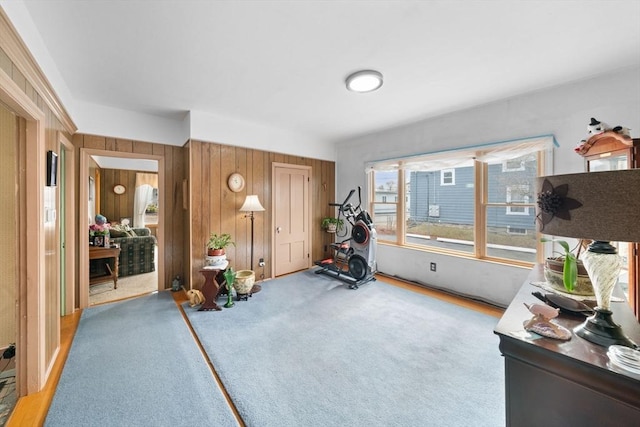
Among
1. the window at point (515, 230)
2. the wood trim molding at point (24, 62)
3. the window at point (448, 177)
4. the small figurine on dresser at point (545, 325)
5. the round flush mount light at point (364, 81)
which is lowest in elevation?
the small figurine on dresser at point (545, 325)

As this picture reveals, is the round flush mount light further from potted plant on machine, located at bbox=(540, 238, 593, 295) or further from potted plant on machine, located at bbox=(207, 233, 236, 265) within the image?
potted plant on machine, located at bbox=(207, 233, 236, 265)

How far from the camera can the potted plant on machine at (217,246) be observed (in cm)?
342

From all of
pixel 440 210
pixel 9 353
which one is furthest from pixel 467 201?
pixel 9 353

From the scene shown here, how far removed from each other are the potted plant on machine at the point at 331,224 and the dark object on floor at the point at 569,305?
13.1 feet

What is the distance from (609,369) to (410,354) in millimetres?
1676

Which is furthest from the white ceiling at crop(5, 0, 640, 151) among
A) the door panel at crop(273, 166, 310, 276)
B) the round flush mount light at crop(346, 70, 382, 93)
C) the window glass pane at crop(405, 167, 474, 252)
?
the door panel at crop(273, 166, 310, 276)

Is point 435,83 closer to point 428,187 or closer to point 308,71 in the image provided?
point 308,71

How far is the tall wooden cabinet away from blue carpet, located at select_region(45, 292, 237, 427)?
2.64 meters

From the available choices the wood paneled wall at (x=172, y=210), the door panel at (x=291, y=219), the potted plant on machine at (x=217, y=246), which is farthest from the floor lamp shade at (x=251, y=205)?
the wood paneled wall at (x=172, y=210)

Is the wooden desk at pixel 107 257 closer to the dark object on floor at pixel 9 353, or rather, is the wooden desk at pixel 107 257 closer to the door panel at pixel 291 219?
the dark object on floor at pixel 9 353

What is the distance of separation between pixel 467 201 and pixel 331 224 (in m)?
2.46

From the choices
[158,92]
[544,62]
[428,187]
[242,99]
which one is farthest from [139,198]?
[544,62]

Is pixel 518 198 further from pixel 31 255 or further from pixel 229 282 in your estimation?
pixel 31 255

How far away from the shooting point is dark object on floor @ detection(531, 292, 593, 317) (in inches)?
44.4
